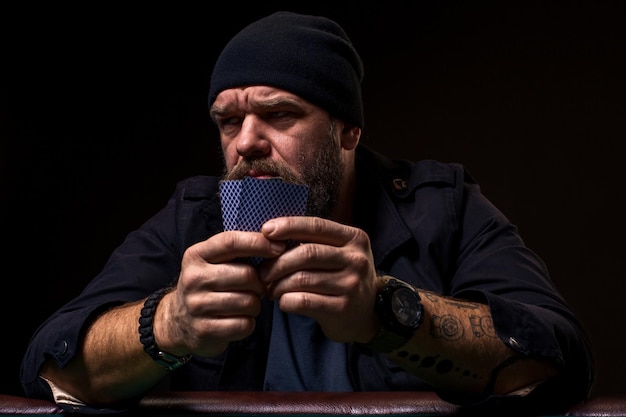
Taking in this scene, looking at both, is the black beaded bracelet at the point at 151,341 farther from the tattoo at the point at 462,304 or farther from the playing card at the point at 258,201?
the tattoo at the point at 462,304

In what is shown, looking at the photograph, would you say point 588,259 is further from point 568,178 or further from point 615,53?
point 615,53

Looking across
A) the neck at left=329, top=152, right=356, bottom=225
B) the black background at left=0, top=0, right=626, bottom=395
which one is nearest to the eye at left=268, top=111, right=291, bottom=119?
the neck at left=329, top=152, right=356, bottom=225

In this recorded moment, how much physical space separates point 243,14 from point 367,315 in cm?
275

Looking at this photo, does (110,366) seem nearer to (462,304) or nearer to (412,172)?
(462,304)

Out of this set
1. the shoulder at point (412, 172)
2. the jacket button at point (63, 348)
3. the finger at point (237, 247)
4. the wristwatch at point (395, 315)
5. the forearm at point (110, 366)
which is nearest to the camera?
the finger at point (237, 247)

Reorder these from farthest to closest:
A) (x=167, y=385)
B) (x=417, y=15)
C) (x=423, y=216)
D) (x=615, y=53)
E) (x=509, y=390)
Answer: (x=417, y=15) < (x=615, y=53) < (x=167, y=385) < (x=423, y=216) < (x=509, y=390)

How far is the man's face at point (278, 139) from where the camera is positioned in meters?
2.37

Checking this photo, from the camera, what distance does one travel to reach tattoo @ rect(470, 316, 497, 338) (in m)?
1.94

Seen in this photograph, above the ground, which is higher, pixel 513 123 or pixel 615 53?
pixel 615 53

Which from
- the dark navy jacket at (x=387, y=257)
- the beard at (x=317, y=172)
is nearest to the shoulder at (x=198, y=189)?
the dark navy jacket at (x=387, y=257)

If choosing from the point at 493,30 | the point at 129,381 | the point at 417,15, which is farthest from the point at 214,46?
the point at 129,381

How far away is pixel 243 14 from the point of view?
431 cm

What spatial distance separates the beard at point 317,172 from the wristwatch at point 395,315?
1.98 ft

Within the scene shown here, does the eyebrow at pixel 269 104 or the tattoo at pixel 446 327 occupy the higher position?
the eyebrow at pixel 269 104
